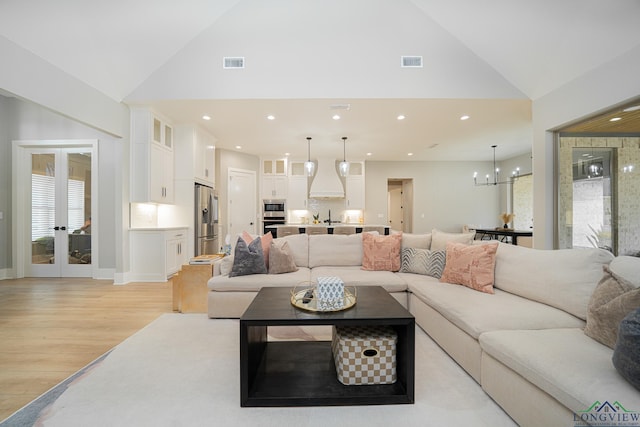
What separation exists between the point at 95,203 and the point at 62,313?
2460 mm

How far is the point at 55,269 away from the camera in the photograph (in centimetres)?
495

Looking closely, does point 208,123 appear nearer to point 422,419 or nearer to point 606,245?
point 422,419

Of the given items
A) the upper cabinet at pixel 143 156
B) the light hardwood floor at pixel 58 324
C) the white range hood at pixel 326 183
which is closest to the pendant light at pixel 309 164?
the white range hood at pixel 326 183

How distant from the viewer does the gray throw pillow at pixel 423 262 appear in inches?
117

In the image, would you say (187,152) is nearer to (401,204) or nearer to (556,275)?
(556,275)

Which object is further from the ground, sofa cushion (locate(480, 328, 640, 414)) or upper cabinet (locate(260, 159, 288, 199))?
upper cabinet (locate(260, 159, 288, 199))

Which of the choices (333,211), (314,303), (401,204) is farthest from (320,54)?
(401,204)

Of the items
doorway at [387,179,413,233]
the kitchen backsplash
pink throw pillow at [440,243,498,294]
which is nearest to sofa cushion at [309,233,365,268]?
pink throw pillow at [440,243,498,294]

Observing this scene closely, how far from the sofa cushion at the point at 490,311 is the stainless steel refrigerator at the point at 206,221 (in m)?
4.35

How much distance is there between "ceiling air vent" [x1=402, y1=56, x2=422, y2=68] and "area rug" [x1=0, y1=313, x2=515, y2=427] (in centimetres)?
370

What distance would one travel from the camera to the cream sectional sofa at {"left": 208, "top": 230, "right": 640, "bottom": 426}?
116cm

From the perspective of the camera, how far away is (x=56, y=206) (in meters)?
4.99

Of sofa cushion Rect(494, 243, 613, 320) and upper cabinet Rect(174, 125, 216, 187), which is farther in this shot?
upper cabinet Rect(174, 125, 216, 187)

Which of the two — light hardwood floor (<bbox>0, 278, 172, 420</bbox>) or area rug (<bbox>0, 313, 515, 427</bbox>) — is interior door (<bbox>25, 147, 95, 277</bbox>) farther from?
area rug (<bbox>0, 313, 515, 427</bbox>)
